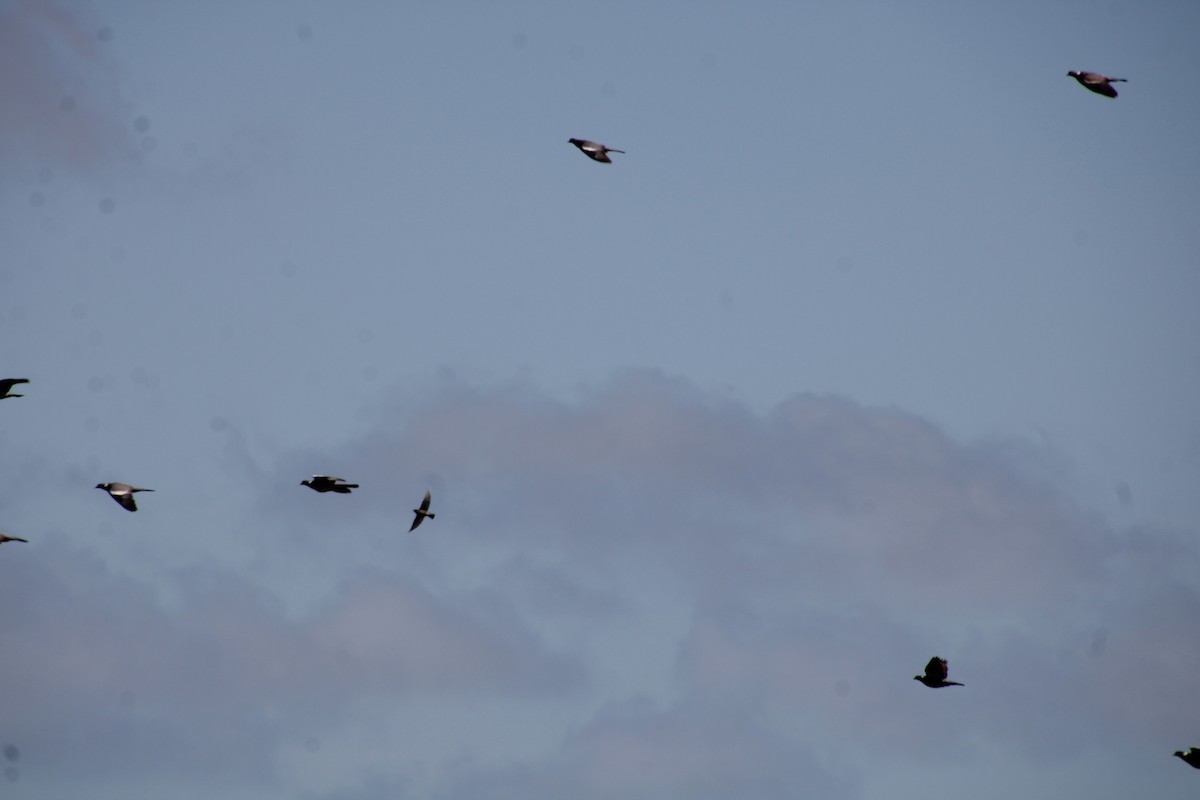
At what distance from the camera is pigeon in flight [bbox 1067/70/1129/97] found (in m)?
79.8

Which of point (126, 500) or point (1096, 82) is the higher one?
point (1096, 82)

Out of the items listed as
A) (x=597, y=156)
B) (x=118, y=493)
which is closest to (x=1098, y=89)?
(x=597, y=156)

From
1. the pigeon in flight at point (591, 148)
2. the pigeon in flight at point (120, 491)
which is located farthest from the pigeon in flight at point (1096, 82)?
the pigeon in flight at point (120, 491)

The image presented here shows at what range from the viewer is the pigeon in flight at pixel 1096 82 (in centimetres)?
7975

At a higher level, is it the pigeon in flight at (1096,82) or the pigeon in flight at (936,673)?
the pigeon in flight at (1096,82)

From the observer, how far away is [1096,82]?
80.4m

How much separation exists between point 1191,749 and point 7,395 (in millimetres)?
52496

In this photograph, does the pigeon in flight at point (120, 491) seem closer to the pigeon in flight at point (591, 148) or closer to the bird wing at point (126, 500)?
the bird wing at point (126, 500)

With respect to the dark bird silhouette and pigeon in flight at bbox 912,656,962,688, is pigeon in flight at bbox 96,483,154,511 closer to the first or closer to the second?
the dark bird silhouette

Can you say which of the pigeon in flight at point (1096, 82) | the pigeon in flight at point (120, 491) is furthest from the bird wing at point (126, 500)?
the pigeon in flight at point (1096, 82)

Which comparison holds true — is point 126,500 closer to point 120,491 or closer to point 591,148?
point 120,491

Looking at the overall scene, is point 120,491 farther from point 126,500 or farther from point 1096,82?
point 1096,82

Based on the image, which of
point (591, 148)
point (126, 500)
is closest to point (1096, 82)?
point (591, 148)

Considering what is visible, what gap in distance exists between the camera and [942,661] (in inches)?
3415
